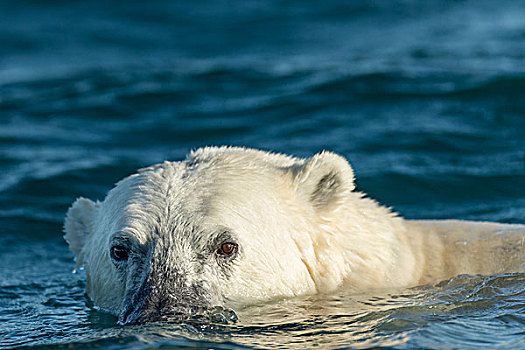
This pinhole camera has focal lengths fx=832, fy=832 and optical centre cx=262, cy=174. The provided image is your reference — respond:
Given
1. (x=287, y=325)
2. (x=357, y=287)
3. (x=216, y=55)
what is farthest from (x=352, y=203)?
(x=216, y=55)

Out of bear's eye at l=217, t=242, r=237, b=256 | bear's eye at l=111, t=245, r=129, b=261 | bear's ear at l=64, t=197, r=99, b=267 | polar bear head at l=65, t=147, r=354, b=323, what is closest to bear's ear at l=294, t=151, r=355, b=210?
polar bear head at l=65, t=147, r=354, b=323

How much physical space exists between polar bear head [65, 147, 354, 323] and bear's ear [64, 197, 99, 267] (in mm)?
395

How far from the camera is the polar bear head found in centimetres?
494

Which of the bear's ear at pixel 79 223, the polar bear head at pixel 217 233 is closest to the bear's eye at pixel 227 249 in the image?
the polar bear head at pixel 217 233

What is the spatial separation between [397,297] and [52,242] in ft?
13.9

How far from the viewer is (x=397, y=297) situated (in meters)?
5.39

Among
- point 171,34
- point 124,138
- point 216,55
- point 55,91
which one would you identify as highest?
point 171,34

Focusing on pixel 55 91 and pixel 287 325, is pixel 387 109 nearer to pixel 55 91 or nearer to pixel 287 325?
pixel 55 91

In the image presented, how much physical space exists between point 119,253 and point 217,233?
2.10ft

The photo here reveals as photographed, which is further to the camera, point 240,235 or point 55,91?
point 55,91

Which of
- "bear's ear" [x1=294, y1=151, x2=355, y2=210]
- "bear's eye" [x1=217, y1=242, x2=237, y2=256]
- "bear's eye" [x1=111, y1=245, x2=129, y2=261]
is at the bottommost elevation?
"bear's eye" [x1=217, y1=242, x2=237, y2=256]

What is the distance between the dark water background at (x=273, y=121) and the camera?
203 inches

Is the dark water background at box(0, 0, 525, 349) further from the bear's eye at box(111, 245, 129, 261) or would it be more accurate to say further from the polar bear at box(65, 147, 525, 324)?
the bear's eye at box(111, 245, 129, 261)

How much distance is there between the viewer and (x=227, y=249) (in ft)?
16.6
